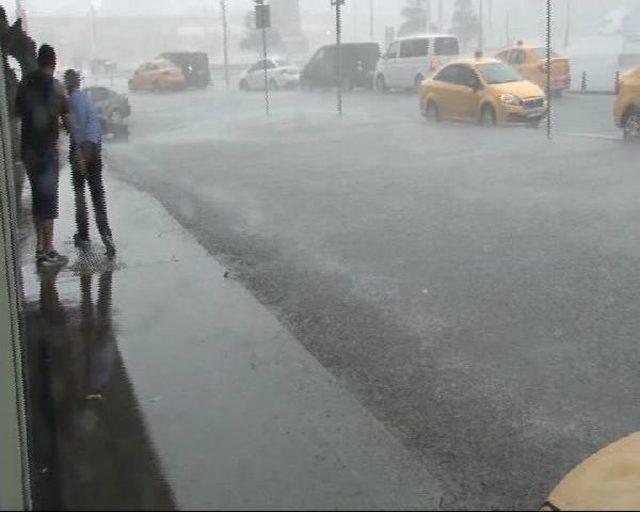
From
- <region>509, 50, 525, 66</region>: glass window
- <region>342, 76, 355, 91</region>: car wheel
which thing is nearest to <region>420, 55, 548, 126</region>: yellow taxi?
<region>509, 50, 525, 66</region>: glass window

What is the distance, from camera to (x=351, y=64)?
3641 cm

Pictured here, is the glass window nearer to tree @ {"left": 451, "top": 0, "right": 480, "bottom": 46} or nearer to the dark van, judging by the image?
the dark van

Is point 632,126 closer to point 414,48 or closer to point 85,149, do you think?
point 85,149

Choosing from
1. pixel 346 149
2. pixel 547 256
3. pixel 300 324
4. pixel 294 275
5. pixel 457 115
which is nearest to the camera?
pixel 300 324

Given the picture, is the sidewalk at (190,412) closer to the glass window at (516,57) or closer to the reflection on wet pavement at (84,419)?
the reflection on wet pavement at (84,419)

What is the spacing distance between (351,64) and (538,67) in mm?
11033

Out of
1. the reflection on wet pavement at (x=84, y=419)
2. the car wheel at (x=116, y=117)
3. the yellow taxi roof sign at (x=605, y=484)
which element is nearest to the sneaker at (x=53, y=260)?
the reflection on wet pavement at (x=84, y=419)

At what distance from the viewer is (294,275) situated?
757 cm

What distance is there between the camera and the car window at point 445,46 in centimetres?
3192

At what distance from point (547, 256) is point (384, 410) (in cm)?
400

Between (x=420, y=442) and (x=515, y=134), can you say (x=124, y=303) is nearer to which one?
(x=420, y=442)

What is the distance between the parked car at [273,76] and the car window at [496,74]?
2105 centimetres

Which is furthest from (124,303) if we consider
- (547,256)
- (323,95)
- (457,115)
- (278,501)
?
(323,95)

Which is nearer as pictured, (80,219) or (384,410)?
(384,410)
